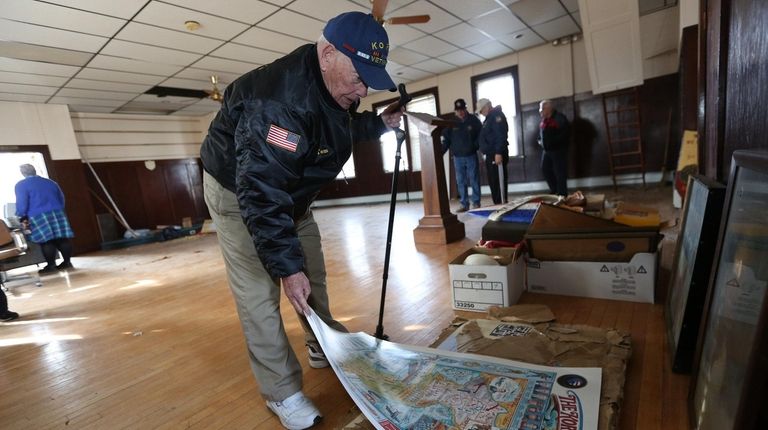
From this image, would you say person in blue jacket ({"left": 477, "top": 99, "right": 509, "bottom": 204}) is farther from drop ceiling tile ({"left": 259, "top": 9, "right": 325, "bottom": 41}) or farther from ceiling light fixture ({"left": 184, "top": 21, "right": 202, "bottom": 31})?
ceiling light fixture ({"left": 184, "top": 21, "right": 202, "bottom": 31})

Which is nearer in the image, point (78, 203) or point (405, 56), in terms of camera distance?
point (405, 56)

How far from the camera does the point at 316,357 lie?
1.37 meters

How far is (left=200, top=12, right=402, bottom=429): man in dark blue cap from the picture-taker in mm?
813

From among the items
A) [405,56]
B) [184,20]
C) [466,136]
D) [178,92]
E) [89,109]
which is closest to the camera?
[184,20]

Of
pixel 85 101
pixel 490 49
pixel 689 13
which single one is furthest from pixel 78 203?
pixel 689 13

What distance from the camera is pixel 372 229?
4488mm

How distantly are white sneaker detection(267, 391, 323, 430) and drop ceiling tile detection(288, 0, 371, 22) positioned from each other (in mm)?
3735

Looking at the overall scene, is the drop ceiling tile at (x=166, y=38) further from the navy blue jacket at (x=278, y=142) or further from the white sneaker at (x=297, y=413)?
the white sneaker at (x=297, y=413)

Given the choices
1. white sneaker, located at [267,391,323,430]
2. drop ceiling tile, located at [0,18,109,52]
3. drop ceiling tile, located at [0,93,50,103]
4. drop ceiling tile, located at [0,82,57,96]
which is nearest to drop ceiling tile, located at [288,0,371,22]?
drop ceiling tile, located at [0,18,109,52]

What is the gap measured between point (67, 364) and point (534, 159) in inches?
248

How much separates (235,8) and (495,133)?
322 centimetres

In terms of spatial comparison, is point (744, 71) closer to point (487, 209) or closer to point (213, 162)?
point (213, 162)

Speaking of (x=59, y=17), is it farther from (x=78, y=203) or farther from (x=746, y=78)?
(x=746, y=78)

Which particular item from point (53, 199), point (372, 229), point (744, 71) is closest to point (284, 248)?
point (744, 71)
